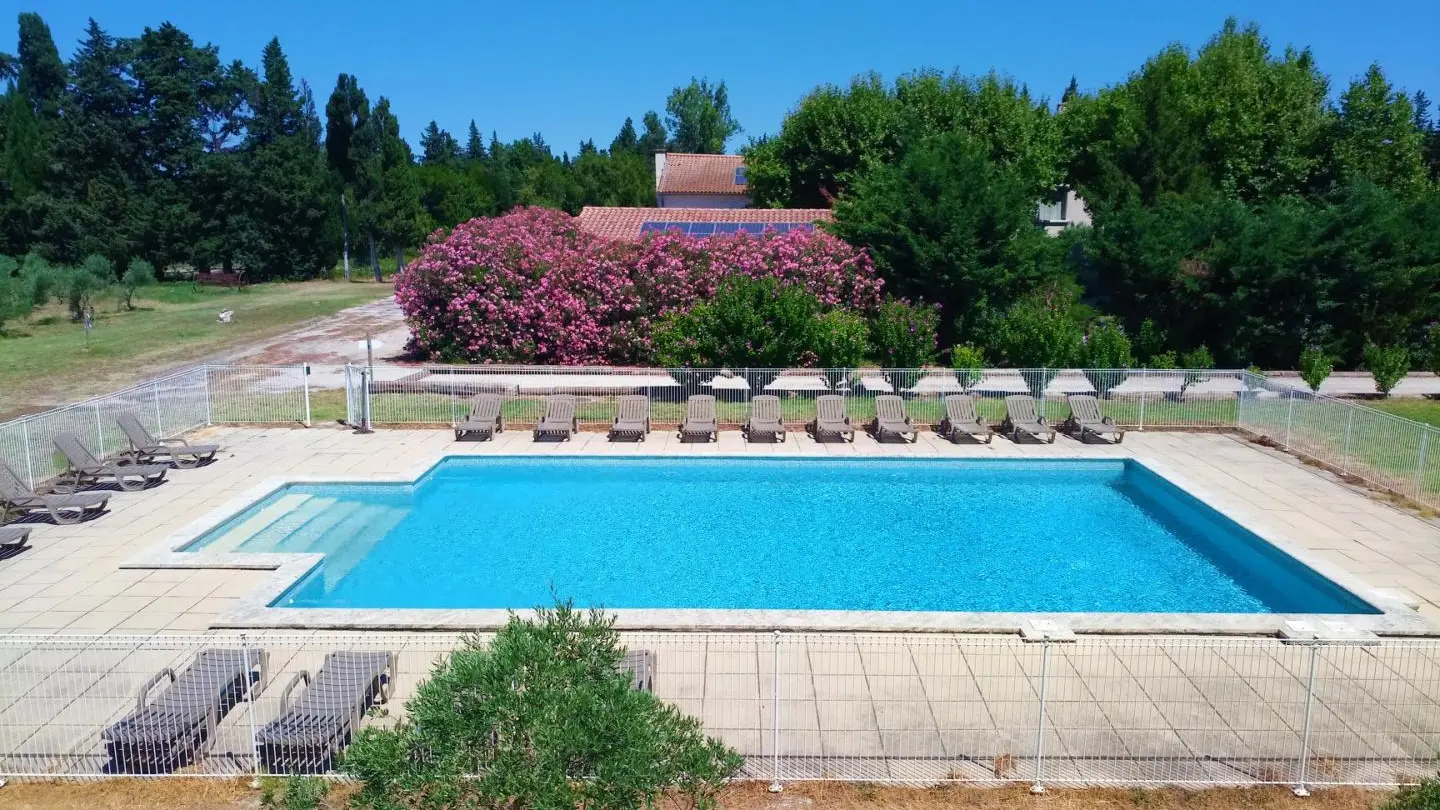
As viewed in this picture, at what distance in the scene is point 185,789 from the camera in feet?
25.3

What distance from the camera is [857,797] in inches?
300

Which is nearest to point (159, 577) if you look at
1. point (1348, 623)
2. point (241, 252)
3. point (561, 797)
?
point (561, 797)

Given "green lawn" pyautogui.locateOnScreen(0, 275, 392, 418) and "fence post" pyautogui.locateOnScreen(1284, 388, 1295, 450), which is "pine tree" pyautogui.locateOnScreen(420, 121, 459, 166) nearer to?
"green lawn" pyautogui.locateOnScreen(0, 275, 392, 418)

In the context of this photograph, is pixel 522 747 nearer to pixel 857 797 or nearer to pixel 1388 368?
pixel 857 797

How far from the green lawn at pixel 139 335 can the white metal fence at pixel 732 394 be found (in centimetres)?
512

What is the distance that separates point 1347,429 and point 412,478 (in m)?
16.9

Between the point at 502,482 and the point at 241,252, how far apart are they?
47651mm

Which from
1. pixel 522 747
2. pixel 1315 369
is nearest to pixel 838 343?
pixel 1315 369

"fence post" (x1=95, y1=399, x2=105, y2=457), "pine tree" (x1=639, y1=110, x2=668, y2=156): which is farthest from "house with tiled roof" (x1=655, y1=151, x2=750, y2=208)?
"pine tree" (x1=639, y1=110, x2=668, y2=156)

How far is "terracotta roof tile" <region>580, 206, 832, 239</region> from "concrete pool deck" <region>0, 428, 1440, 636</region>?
15.9 meters

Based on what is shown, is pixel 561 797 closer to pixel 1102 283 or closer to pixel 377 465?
pixel 377 465

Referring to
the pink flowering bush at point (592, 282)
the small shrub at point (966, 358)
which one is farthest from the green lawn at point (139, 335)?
the small shrub at point (966, 358)

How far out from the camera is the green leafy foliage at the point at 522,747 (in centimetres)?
500

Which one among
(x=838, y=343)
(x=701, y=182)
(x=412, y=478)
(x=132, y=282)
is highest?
(x=701, y=182)
